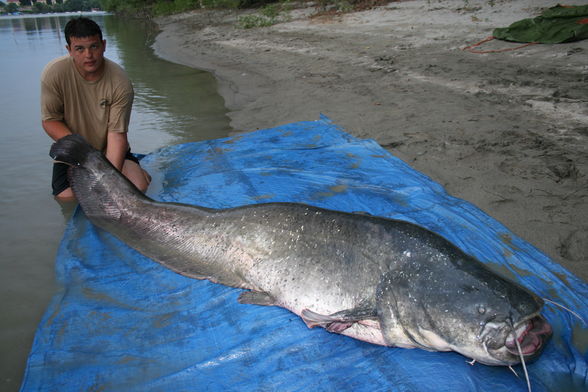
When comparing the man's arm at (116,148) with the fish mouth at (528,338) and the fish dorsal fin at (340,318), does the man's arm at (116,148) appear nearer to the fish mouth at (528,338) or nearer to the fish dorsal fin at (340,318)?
the fish dorsal fin at (340,318)

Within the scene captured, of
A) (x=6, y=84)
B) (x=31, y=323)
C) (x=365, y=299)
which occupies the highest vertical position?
(x=6, y=84)

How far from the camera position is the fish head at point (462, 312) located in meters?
1.83

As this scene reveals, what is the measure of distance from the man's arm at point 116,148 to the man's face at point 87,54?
61 centimetres

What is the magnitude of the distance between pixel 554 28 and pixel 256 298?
778cm

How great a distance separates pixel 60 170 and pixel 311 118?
3485 millimetres

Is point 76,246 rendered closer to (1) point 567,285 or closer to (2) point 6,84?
(1) point 567,285

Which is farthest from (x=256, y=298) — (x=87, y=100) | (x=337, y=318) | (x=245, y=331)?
(x=87, y=100)

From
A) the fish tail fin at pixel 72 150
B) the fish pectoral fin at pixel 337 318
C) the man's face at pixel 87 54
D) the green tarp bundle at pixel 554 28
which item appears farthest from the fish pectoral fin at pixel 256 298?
the green tarp bundle at pixel 554 28

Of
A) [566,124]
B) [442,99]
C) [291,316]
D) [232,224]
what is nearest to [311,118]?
[442,99]

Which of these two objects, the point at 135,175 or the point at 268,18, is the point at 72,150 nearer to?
the point at 135,175

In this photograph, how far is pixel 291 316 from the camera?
2408 mm

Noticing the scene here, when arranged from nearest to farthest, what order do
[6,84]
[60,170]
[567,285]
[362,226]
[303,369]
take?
[303,369]
[362,226]
[567,285]
[60,170]
[6,84]

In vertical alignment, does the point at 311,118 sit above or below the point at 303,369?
above

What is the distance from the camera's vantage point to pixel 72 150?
3406 millimetres
